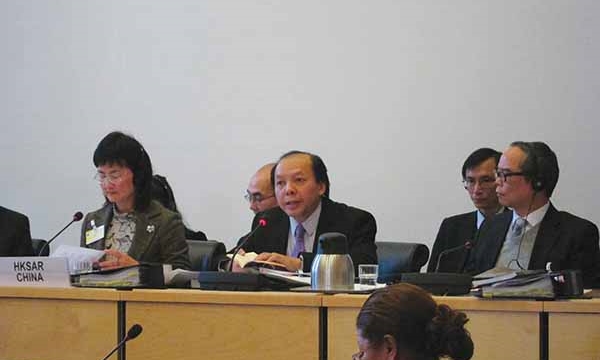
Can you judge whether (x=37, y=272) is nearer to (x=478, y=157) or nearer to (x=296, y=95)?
(x=478, y=157)

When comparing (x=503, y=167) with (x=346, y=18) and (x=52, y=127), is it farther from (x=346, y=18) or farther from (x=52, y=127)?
(x=52, y=127)

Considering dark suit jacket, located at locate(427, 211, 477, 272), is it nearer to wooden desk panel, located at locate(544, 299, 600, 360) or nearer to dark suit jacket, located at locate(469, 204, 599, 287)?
dark suit jacket, located at locate(469, 204, 599, 287)

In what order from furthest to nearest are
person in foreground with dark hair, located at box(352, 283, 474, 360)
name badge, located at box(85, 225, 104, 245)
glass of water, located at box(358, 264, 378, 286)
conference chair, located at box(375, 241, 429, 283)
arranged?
conference chair, located at box(375, 241, 429, 283), name badge, located at box(85, 225, 104, 245), glass of water, located at box(358, 264, 378, 286), person in foreground with dark hair, located at box(352, 283, 474, 360)

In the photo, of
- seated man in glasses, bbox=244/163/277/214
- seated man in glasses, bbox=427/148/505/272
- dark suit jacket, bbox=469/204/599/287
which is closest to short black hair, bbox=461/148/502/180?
seated man in glasses, bbox=427/148/505/272

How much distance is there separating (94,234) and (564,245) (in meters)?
1.78

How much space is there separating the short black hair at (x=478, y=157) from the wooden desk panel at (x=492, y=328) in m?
2.14

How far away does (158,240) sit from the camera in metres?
3.97

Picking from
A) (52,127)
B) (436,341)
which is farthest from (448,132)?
(436,341)

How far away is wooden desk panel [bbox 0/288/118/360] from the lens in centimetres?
316

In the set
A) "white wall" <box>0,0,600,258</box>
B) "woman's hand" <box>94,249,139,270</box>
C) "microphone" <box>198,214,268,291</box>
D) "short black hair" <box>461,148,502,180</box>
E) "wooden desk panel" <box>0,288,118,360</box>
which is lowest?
"wooden desk panel" <box>0,288,118,360</box>

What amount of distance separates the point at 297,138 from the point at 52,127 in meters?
1.58

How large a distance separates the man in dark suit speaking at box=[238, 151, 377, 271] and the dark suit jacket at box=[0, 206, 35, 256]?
98cm

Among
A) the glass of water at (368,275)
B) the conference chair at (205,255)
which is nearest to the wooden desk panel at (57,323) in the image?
the glass of water at (368,275)

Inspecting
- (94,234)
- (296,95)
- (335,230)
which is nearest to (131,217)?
(94,234)
